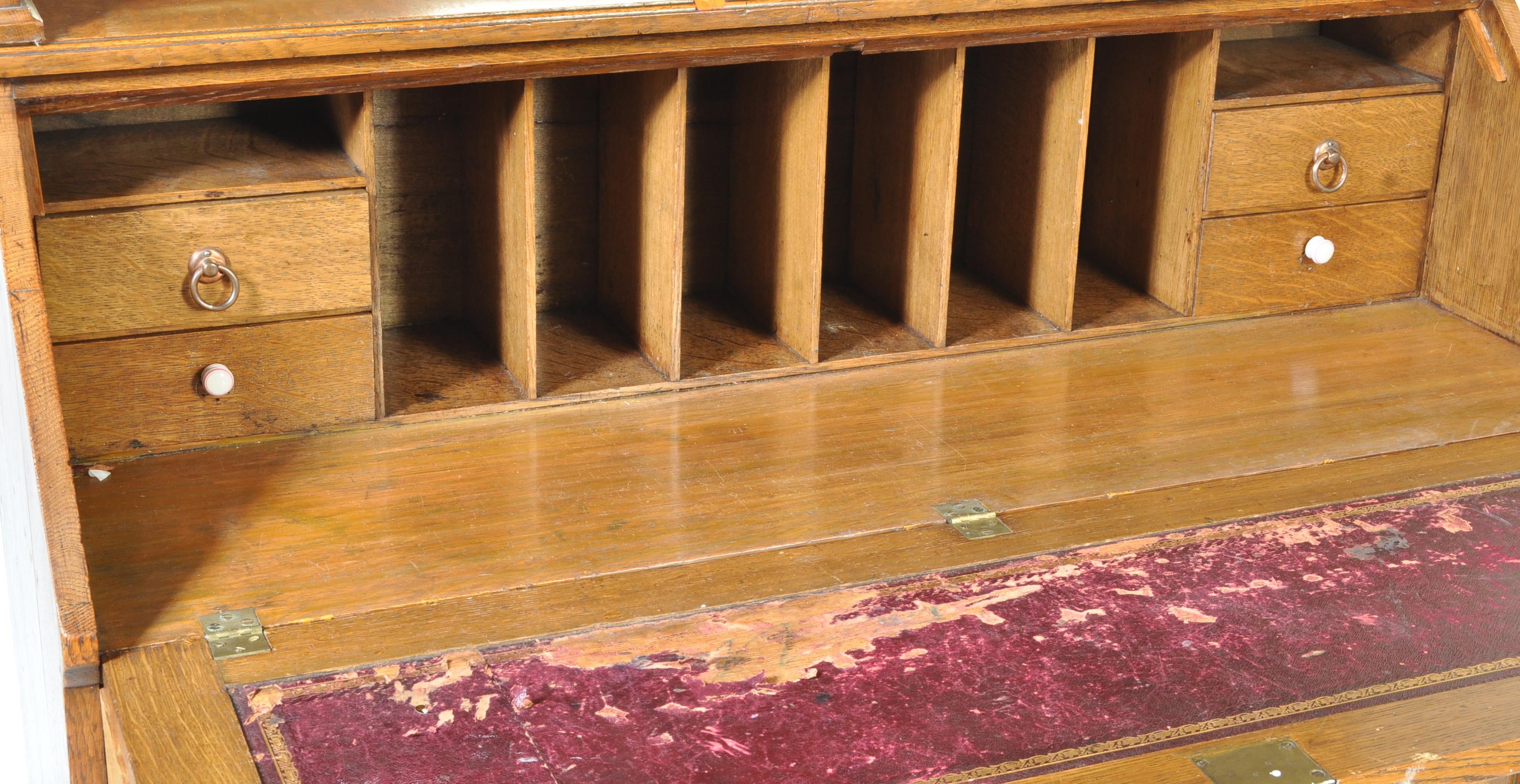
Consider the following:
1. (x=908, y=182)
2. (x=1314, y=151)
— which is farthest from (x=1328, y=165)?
(x=908, y=182)

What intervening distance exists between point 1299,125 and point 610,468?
1.06 meters

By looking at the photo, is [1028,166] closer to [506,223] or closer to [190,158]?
[506,223]

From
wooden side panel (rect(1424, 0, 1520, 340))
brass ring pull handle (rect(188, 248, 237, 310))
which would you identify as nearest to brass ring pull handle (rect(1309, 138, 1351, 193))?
wooden side panel (rect(1424, 0, 1520, 340))

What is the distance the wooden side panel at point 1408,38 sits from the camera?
2.22 metres

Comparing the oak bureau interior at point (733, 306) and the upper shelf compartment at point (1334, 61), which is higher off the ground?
the upper shelf compartment at point (1334, 61)

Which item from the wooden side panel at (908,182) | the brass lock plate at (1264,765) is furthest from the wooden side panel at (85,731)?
the wooden side panel at (908,182)

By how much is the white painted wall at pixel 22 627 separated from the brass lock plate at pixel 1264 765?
41.6 inches

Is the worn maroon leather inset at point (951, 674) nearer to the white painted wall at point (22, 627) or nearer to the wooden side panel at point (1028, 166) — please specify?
the white painted wall at point (22, 627)

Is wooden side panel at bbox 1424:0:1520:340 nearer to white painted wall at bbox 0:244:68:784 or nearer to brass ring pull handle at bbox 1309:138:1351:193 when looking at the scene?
brass ring pull handle at bbox 1309:138:1351:193

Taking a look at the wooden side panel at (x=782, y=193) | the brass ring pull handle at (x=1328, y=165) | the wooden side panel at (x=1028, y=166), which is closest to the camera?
the wooden side panel at (x=782, y=193)

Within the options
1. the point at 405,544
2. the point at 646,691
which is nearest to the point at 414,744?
the point at 646,691

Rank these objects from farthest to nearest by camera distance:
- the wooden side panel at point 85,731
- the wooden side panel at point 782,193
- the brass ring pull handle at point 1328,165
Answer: the brass ring pull handle at point 1328,165, the wooden side panel at point 782,193, the wooden side panel at point 85,731

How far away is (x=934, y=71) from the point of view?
203cm

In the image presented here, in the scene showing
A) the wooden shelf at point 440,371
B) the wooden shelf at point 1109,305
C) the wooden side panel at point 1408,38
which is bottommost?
the wooden shelf at point 440,371
